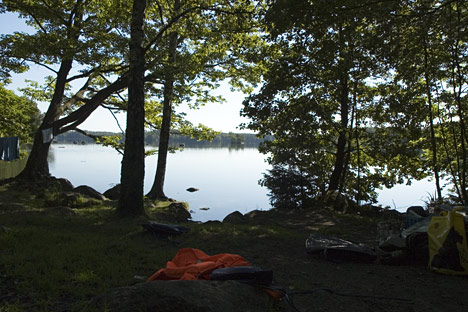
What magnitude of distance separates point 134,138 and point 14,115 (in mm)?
16786

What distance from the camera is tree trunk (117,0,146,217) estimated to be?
894cm

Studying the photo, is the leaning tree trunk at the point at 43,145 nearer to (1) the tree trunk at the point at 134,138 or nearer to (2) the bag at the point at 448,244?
(1) the tree trunk at the point at 134,138

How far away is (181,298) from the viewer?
2.93 m

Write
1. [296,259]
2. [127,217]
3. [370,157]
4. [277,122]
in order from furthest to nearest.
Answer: [370,157], [277,122], [127,217], [296,259]

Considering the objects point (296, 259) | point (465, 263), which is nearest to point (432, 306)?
point (465, 263)

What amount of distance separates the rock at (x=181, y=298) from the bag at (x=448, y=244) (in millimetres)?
3106

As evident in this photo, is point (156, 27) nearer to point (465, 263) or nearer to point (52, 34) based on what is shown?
point (52, 34)

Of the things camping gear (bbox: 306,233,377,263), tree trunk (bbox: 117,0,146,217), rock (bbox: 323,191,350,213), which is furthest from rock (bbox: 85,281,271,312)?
rock (bbox: 323,191,350,213)

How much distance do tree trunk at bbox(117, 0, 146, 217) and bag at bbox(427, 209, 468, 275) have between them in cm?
693

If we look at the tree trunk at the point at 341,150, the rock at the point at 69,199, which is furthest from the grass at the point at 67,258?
the tree trunk at the point at 341,150

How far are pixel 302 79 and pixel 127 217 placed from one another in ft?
26.5

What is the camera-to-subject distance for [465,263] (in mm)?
4730

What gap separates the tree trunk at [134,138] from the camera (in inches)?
352

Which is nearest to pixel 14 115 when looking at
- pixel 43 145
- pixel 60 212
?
pixel 43 145
